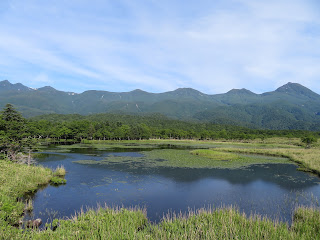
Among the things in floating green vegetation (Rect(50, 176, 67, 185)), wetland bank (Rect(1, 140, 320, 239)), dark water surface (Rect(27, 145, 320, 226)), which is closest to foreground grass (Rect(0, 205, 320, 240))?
wetland bank (Rect(1, 140, 320, 239))

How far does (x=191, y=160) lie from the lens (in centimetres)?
5772

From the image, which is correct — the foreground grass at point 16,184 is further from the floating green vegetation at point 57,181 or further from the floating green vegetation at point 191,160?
the floating green vegetation at point 191,160

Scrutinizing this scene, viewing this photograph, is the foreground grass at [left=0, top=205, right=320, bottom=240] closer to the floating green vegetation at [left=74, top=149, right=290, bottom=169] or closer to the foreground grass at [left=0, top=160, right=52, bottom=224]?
the foreground grass at [left=0, top=160, right=52, bottom=224]

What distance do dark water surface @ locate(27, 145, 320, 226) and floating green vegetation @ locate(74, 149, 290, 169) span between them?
5.68 meters

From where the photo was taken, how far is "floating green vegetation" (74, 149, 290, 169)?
167ft

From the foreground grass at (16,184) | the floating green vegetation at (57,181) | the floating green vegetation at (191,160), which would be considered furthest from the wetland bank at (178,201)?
the floating green vegetation at (191,160)

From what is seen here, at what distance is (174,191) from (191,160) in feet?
92.1

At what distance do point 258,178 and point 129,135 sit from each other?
113792 millimetres

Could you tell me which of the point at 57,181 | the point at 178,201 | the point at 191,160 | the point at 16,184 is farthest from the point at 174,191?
the point at 191,160

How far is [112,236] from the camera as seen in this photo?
1360 centimetres

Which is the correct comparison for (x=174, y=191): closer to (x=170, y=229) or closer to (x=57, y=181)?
(x=170, y=229)

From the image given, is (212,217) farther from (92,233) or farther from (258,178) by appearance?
(258,178)

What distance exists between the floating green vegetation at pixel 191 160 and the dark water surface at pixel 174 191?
5682 millimetres

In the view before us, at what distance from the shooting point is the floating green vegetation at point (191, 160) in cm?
5075
